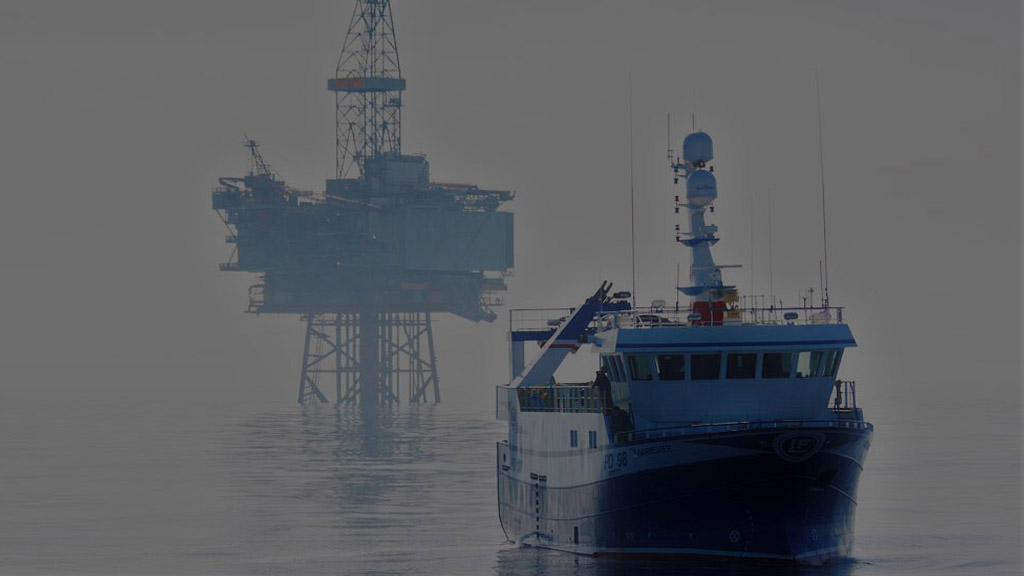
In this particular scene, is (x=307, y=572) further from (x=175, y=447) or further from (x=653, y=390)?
(x=175, y=447)

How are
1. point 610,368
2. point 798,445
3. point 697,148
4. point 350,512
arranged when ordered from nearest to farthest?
point 798,445
point 610,368
point 697,148
point 350,512

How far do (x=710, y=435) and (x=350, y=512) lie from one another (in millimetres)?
39155

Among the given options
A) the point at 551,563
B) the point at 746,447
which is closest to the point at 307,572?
the point at 551,563

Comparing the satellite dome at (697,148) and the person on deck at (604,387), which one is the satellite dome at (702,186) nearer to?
the satellite dome at (697,148)

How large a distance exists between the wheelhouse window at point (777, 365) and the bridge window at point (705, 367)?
138 centimetres

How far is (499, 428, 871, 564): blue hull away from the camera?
59.7m

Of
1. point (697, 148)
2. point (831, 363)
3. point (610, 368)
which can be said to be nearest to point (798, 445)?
point (831, 363)

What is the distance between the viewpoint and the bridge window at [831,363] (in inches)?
2469

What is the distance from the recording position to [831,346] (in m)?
62.4

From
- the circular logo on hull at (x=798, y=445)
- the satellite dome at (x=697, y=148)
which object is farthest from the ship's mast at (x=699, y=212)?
the circular logo on hull at (x=798, y=445)

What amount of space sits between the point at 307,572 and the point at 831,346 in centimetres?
1965

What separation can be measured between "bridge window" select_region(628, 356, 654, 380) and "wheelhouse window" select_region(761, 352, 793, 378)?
338 centimetres

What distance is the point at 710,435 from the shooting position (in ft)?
195

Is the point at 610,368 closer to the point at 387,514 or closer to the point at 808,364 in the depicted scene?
the point at 808,364
